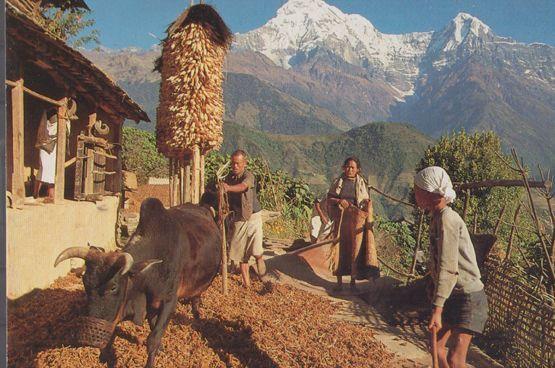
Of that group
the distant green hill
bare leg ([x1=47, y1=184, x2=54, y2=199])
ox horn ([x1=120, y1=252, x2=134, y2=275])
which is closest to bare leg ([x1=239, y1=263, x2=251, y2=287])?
bare leg ([x1=47, y1=184, x2=54, y2=199])

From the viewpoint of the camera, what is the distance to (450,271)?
10.4 feet

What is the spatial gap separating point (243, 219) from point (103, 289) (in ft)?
12.2

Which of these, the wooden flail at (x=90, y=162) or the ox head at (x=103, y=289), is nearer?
the ox head at (x=103, y=289)

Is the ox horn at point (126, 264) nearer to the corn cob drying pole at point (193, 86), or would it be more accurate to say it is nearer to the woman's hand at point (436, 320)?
the woman's hand at point (436, 320)

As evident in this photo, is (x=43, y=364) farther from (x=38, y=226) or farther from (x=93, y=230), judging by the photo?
(x=93, y=230)

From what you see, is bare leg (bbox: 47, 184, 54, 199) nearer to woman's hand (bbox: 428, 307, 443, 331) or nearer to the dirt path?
the dirt path

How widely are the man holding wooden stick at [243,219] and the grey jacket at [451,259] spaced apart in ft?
12.3

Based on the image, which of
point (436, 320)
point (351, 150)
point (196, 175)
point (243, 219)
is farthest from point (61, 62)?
point (351, 150)

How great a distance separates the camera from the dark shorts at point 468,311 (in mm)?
3295

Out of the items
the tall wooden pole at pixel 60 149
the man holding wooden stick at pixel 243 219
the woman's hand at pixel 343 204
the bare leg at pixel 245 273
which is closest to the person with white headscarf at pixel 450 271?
the man holding wooden stick at pixel 243 219

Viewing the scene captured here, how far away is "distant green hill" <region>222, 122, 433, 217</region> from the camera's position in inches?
4407

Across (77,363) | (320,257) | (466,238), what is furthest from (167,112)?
(466,238)

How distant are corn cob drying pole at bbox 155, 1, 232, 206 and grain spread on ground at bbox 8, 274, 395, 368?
2.98 metres

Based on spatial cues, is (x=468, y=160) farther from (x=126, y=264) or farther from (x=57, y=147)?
(x=126, y=264)
